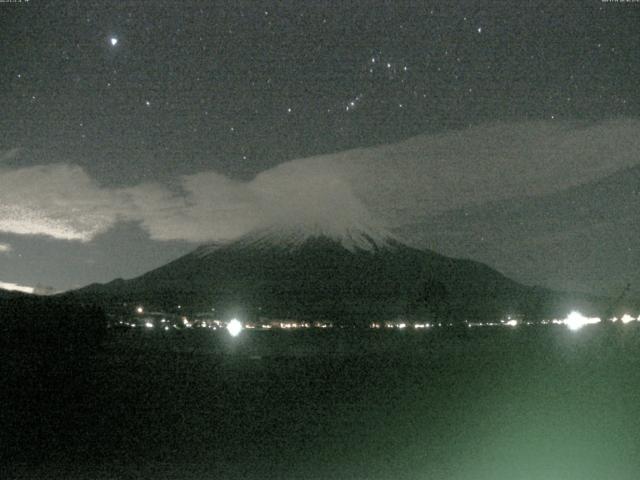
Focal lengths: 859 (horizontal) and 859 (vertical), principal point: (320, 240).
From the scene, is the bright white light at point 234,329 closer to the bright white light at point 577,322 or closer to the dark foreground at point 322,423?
the bright white light at point 577,322

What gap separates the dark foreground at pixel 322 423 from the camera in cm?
1167

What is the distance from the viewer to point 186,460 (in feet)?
40.3

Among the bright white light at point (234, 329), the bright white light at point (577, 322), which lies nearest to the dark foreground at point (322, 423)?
the bright white light at point (234, 329)

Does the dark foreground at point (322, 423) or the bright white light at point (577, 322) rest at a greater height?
the bright white light at point (577, 322)

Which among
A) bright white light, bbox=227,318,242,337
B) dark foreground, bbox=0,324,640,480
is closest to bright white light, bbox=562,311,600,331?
bright white light, bbox=227,318,242,337

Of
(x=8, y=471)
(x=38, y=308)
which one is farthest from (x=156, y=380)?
(x=38, y=308)

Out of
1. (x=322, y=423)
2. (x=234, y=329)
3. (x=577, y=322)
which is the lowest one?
(x=322, y=423)

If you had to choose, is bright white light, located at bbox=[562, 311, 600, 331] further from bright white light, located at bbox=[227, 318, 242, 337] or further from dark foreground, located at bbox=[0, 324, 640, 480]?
dark foreground, located at bbox=[0, 324, 640, 480]

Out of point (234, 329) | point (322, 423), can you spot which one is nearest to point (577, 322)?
point (234, 329)

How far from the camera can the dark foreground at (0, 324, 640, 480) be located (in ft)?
38.3

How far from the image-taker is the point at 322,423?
15672mm

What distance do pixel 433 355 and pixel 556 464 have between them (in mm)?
26150

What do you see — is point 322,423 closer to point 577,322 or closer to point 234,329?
point 234,329

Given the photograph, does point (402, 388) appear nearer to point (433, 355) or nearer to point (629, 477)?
point (629, 477)
